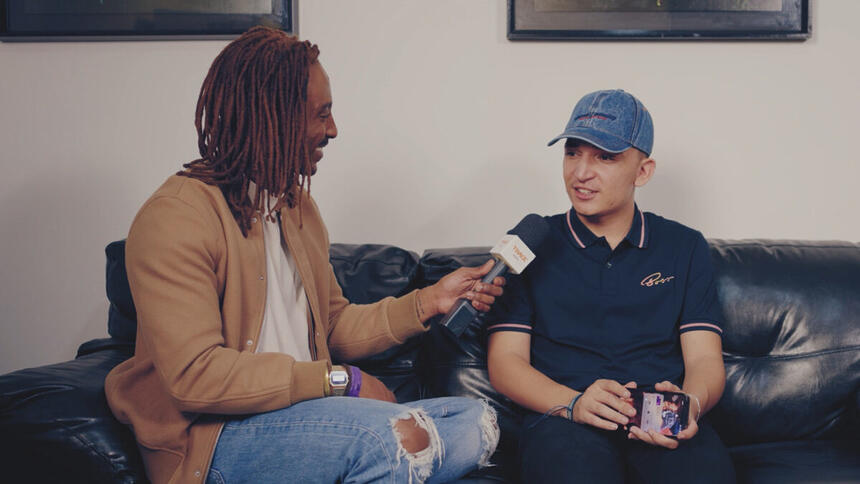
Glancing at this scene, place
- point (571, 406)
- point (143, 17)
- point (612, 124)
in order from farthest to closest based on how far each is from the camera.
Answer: point (143, 17)
point (612, 124)
point (571, 406)

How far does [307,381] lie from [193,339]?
22 cm

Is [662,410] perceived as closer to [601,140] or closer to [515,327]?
[515,327]

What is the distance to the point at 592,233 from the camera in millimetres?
1670

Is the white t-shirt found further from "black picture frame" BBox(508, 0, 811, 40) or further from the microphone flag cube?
"black picture frame" BBox(508, 0, 811, 40)

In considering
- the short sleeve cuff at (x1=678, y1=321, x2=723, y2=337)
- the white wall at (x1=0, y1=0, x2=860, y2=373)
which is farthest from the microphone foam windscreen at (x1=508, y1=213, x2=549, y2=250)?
the white wall at (x1=0, y1=0, x2=860, y2=373)

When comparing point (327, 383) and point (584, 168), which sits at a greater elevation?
point (584, 168)

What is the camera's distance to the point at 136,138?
226cm

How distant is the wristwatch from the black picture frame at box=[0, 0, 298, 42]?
51.2 inches

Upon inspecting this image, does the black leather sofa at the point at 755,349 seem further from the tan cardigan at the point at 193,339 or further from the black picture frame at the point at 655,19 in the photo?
the black picture frame at the point at 655,19

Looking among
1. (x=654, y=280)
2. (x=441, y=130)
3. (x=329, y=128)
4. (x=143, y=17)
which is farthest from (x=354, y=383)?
(x=143, y=17)

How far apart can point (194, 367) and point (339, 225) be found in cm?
116

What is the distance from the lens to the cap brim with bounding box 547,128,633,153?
1.56m

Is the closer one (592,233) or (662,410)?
(662,410)

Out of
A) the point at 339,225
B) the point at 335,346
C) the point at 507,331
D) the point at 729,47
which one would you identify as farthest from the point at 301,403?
the point at 729,47
